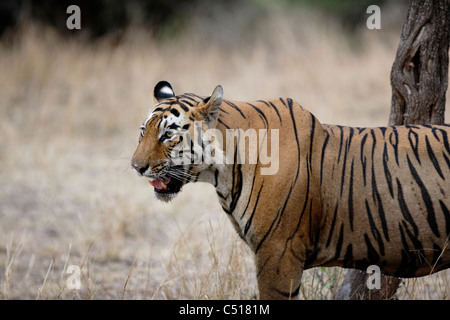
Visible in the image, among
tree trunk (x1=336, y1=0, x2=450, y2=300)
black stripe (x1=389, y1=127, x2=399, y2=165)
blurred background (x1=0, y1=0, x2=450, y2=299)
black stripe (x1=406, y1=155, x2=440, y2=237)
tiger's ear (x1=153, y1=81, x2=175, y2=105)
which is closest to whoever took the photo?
black stripe (x1=406, y1=155, x2=440, y2=237)

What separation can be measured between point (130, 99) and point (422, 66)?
755 centimetres

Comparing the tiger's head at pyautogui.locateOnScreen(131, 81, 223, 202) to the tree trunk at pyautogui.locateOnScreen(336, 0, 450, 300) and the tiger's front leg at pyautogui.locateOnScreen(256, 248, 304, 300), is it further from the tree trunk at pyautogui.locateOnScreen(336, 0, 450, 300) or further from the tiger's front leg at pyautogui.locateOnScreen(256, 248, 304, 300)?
the tree trunk at pyautogui.locateOnScreen(336, 0, 450, 300)

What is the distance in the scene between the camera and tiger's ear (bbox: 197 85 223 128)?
3.03 metres

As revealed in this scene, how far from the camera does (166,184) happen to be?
10.4 ft

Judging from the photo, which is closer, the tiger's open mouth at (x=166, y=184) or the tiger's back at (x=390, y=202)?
the tiger's back at (x=390, y=202)

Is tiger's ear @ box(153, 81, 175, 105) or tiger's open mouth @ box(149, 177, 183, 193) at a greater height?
tiger's ear @ box(153, 81, 175, 105)

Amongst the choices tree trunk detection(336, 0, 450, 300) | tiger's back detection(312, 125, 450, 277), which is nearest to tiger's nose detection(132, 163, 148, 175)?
tiger's back detection(312, 125, 450, 277)

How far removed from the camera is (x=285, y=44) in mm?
12414

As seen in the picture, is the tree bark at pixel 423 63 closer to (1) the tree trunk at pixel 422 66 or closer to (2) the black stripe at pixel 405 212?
(1) the tree trunk at pixel 422 66

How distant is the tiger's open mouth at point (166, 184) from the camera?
317 centimetres

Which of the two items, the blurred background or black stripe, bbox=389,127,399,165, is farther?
the blurred background

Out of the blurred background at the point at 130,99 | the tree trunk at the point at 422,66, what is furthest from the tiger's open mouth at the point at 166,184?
the tree trunk at the point at 422,66

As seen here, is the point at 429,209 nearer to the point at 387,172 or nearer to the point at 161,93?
the point at 387,172
